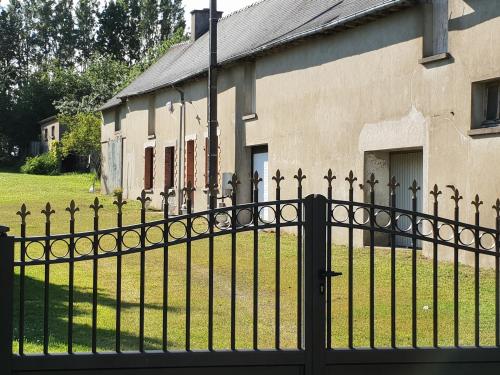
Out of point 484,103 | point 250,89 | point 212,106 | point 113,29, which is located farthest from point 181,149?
point 113,29

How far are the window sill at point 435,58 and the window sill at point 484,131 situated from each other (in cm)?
141

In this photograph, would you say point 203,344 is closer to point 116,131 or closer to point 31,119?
point 116,131

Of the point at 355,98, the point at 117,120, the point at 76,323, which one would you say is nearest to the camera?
the point at 76,323

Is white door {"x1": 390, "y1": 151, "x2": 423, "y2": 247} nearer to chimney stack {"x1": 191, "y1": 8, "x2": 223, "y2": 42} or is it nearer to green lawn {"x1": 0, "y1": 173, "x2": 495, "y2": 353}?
green lawn {"x1": 0, "y1": 173, "x2": 495, "y2": 353}

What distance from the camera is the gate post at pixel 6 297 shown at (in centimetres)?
456

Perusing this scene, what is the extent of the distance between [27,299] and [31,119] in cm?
4617

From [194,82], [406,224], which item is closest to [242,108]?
[194,82]

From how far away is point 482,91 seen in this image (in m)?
12.2

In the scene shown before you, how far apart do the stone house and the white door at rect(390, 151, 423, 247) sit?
0.09 feet

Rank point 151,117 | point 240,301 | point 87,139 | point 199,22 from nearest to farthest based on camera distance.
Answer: point 240,301 → point 151,117 → point 199,22 → point 87,139

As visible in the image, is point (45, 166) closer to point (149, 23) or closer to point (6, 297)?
point (149, 23)

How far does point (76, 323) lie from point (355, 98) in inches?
352

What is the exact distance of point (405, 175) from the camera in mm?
14469

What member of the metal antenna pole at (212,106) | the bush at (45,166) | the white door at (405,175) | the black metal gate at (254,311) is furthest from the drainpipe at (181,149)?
the bush at (45,166)
